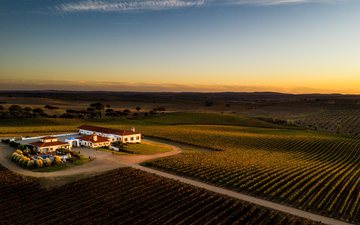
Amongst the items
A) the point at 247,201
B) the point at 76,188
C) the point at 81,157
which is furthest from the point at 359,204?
the point at 81,157

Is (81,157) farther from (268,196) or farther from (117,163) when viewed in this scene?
(268,196)

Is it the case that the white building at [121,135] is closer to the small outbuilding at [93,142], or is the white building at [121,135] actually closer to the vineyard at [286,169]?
the small outbuilding at [93,142]

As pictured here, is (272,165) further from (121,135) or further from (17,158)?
(17,158)

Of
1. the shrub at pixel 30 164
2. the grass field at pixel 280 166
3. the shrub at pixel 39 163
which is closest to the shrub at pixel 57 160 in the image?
the shrub at pixel 39 163

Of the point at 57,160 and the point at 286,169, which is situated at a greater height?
the point at 57,160

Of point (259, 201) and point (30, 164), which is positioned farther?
point (30, 164)

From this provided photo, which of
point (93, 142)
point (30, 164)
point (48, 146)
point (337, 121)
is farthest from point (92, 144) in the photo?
point (337, 121)
